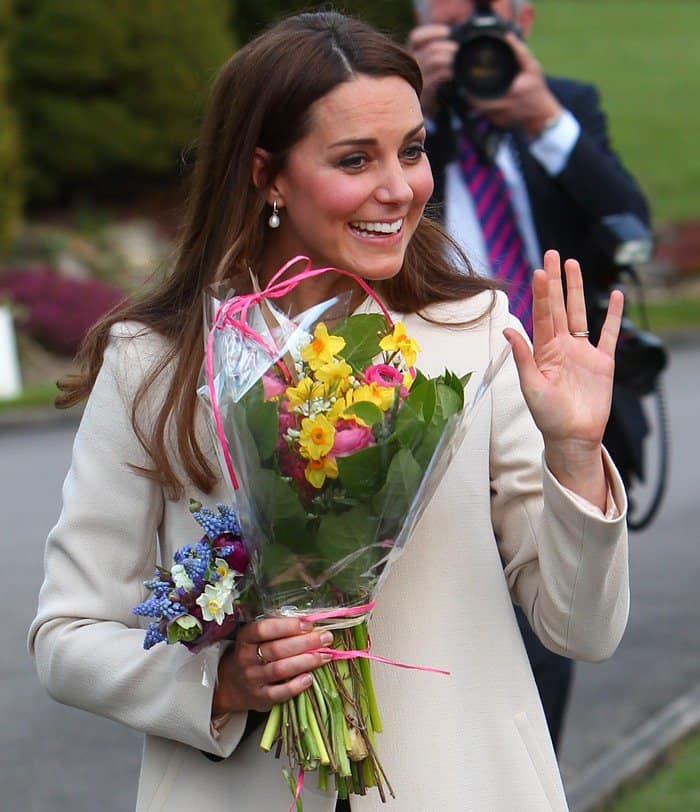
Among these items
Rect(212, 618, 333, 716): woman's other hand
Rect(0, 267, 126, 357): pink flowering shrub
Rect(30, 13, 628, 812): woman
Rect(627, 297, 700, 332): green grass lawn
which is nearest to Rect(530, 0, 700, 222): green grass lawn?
Rect(627, 297, 700, 332): green grass lawn

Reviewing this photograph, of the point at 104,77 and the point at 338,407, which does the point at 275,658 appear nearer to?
the point at 338,407

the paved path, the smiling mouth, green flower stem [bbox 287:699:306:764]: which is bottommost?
the paved path

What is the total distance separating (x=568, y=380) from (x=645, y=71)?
3861 cm

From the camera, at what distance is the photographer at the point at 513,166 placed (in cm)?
379

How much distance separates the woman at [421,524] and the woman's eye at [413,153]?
0.04 feet

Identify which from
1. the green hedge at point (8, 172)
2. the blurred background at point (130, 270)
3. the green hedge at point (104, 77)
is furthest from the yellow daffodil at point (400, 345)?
the green hedge at point (104, 77)

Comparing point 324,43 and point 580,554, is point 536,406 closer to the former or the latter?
point 580,554

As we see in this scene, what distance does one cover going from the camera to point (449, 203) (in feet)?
12.6

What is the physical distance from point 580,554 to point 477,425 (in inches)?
12.7

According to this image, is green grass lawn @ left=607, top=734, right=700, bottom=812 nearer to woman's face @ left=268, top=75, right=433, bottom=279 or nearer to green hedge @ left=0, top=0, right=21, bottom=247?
woman's face @ left=268, top=75, right=433, bottom=279

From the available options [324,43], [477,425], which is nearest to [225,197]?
[324,43]

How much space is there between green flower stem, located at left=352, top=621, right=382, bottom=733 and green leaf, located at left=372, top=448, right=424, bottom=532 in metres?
0.19

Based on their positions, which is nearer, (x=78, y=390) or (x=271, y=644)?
(x=271, y=644)

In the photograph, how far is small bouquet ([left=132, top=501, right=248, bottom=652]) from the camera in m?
2.10
